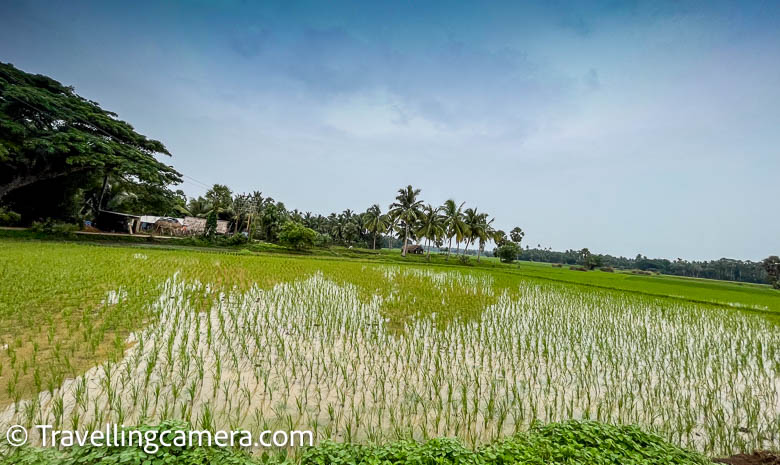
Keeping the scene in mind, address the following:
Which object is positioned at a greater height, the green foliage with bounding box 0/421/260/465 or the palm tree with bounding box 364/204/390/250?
the palm tree with bounding box 364/204/390/250

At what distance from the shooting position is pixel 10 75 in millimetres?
17672

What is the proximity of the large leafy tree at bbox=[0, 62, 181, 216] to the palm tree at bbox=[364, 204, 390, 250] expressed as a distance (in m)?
27.9

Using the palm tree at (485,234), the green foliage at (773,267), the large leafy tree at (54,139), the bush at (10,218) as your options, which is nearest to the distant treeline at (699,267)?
the green foliage at (773,267)

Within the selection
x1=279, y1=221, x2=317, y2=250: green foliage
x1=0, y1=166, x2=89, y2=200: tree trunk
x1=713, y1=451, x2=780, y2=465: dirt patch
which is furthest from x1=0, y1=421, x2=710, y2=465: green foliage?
x1=279, y1=221, x2=317, y2=250: green foliage

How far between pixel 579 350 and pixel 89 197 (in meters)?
39.6

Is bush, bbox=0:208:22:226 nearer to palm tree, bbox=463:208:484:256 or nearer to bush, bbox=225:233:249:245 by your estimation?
bush, bbox=225:233:249:245

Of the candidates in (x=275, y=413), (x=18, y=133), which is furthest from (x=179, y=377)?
(x=18, y=133)

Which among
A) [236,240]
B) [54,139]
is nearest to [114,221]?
[236,240]

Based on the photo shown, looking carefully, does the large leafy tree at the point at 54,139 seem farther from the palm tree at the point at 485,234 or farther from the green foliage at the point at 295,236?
the palm tree at the point at 485,234

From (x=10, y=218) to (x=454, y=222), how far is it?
41756 millimetres

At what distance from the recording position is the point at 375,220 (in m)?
46.3

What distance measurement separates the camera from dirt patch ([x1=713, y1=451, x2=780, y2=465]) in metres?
2.57

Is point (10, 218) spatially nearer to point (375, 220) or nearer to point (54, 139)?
point (54, 139)

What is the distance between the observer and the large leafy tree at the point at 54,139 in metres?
16.5
